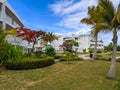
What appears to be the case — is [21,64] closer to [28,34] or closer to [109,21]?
[109,21]

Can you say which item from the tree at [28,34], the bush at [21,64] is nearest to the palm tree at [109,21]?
the bush at [21,64]

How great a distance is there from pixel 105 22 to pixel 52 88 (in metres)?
6.95

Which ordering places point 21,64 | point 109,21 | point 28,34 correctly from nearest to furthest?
1. point 109,21
2. point 21,64
3. point 28,34

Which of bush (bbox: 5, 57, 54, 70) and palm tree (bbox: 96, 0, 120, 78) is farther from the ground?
palm tree (bbox: 96, 0, 120, 78)

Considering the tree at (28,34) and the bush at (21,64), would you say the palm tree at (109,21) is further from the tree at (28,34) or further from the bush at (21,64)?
the tree at (28,34)

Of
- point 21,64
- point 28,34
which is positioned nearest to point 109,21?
point 21,64

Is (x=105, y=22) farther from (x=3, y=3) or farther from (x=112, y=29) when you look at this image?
(x=3, y=3)

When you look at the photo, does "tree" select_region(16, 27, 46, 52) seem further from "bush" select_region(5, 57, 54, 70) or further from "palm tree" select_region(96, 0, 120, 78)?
"palm tree" select_region(96, 0, 120, 78)

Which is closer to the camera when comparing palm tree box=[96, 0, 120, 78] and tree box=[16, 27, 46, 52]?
palm tree box=[96, 0, 120, 78]

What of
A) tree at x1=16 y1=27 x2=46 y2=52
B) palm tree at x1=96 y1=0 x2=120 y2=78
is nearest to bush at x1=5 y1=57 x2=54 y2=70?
palm tree at x1=96 y1=0 x2=120 y2=78

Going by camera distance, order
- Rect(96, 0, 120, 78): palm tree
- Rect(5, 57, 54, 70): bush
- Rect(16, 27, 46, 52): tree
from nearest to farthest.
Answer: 1. Rect(96, 0, 120, 78): palm tree
2. Rect(5, 57, 54, 70): bush
3. Rect(16, 27, 46, 52): tree

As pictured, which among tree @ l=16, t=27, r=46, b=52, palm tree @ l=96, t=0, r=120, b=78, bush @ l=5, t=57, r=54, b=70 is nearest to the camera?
palm tree @ l=96, t=0, r=120, b=78

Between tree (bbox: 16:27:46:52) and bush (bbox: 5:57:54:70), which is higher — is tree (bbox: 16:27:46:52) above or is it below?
above

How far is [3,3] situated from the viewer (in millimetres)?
24031
